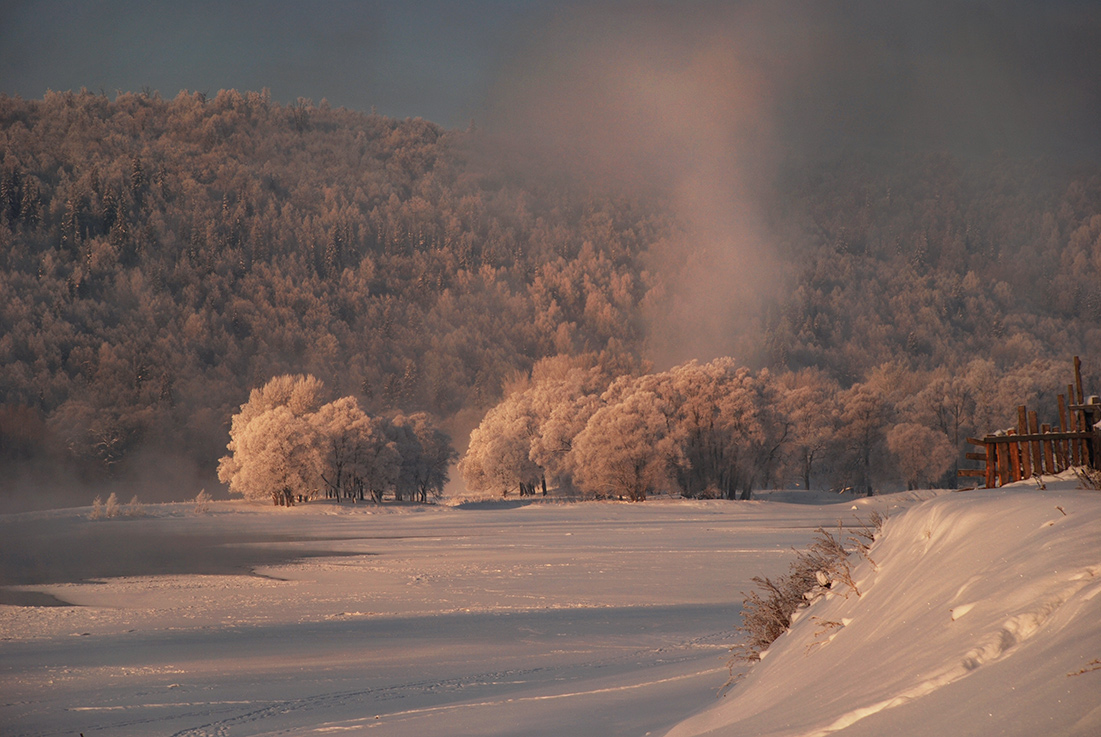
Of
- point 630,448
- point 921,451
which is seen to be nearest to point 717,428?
point 630,448

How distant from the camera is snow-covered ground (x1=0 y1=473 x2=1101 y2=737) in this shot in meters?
4.48

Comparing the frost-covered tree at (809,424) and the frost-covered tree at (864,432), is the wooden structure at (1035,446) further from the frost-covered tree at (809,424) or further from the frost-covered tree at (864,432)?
the frost-covered tree at (864,432)

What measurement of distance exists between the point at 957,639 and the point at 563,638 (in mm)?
11479

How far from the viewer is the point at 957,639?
4.78 metres

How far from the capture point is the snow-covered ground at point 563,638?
4480 millimetres

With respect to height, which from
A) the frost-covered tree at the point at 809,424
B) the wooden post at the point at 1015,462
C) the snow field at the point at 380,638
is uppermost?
the frost-covered tree at the point at 809,424

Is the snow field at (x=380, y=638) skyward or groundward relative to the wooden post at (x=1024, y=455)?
groundward

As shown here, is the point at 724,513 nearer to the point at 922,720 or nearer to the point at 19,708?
the point at 19,708

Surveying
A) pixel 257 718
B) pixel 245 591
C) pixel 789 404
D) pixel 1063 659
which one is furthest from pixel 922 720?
pixel 789 404

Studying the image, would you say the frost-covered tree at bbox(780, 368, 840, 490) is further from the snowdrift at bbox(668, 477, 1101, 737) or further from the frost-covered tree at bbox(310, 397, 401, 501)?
the snowdrift at bbox(668, 477, 1101, 737)

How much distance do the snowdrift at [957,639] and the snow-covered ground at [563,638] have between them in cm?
2

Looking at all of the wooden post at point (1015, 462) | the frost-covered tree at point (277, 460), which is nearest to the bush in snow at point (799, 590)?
the wooden post at point (1015, 462)

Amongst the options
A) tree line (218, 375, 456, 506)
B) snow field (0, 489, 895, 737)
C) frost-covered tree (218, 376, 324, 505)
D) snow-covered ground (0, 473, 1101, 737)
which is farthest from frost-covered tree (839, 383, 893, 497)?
snow-covered ground (0, 473, 1101, 737)

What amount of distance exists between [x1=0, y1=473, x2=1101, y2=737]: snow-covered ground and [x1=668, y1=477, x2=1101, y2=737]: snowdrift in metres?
0.02
